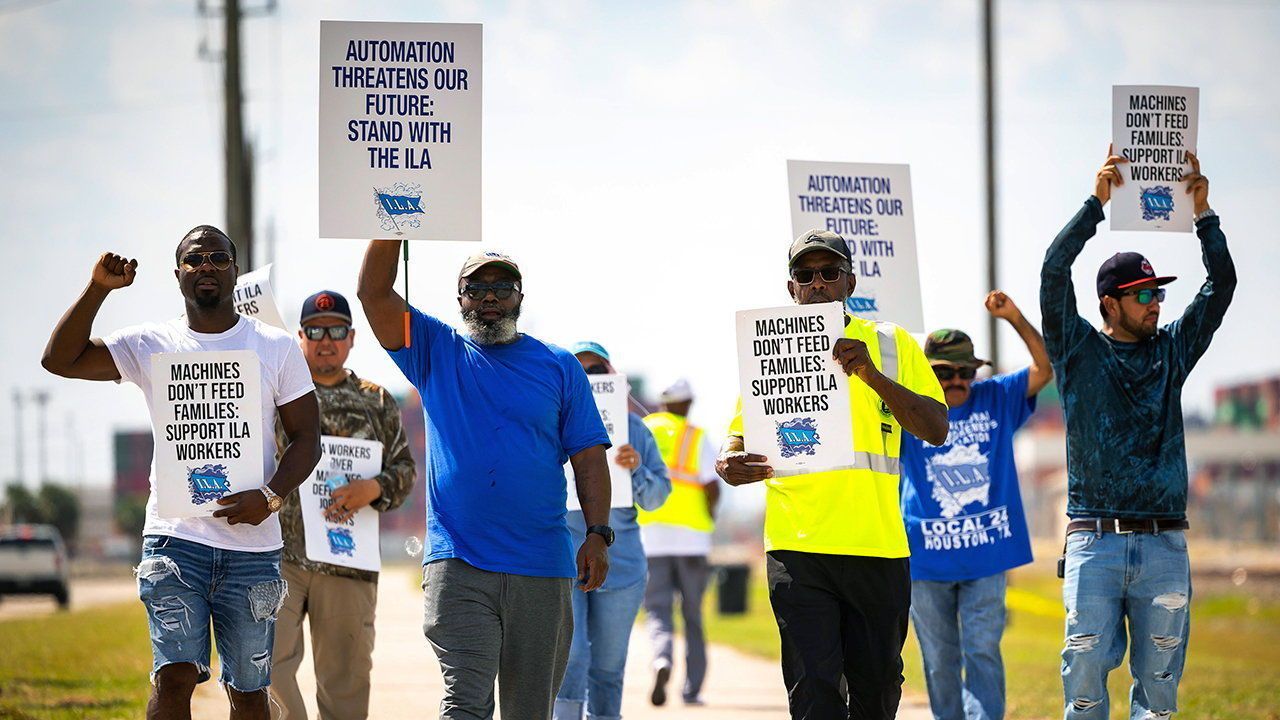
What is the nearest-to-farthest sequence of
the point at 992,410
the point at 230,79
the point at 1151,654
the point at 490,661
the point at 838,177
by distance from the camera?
the point at 490,661 → the point at 1151,654 → the point at 992,410 → the point at 838,177 → the point at 230,79

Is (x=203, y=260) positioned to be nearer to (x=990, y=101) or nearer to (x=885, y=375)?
(x=885, y=375)

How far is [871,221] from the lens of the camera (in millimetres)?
9711

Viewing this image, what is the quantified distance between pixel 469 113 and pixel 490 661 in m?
2.37

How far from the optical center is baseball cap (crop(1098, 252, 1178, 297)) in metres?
7.19

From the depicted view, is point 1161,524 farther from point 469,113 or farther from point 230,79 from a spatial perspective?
point 230,79

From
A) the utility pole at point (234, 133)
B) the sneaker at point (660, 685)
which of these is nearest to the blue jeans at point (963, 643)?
the sneaker at point (660, 685)

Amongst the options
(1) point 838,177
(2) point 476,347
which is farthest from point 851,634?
(1) point 838,177

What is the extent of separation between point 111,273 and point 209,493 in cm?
94

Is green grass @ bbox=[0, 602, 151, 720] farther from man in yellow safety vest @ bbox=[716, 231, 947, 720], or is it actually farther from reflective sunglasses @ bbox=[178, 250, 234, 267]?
man in yellow safety vest @ bbox=[716, 231, 947, 720]

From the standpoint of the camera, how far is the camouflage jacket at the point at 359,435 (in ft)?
27.1

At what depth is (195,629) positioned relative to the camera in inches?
246

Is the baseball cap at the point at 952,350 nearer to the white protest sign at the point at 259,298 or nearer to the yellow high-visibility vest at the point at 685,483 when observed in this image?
the white protest sign at the point at 259,298

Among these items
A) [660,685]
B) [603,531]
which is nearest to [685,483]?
[660,685]

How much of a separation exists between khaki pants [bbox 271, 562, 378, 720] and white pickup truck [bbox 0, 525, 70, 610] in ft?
83.8
